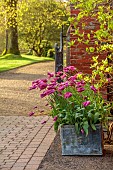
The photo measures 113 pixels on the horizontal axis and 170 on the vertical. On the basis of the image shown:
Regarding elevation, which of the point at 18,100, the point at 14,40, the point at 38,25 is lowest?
the point at 18,100

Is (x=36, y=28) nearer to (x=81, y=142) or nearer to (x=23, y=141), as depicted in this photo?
(x=23, y=141)

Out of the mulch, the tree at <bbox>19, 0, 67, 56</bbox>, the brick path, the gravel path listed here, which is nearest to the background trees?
the tree at <bbox>19, 0, 67, 56</bbox>

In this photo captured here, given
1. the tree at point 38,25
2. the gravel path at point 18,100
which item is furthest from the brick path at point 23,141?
the tree at point 38,25

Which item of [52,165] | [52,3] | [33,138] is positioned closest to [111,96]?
[33,138]

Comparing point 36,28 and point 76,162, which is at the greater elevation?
point 36,28

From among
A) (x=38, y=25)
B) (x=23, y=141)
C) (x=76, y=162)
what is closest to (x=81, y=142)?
(x=76, y=162)

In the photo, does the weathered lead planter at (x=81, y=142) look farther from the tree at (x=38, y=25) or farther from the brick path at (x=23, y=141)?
the tree at (x=38, y=25)

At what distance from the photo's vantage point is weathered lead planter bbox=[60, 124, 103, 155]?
5.52 metres

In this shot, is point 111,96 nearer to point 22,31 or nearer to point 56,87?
point 56,87

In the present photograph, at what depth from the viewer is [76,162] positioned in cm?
529

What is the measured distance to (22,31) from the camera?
3819 cm

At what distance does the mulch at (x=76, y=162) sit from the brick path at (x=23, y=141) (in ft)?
0.37

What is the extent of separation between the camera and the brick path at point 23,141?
17.7 ft

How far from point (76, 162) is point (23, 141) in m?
1.60
